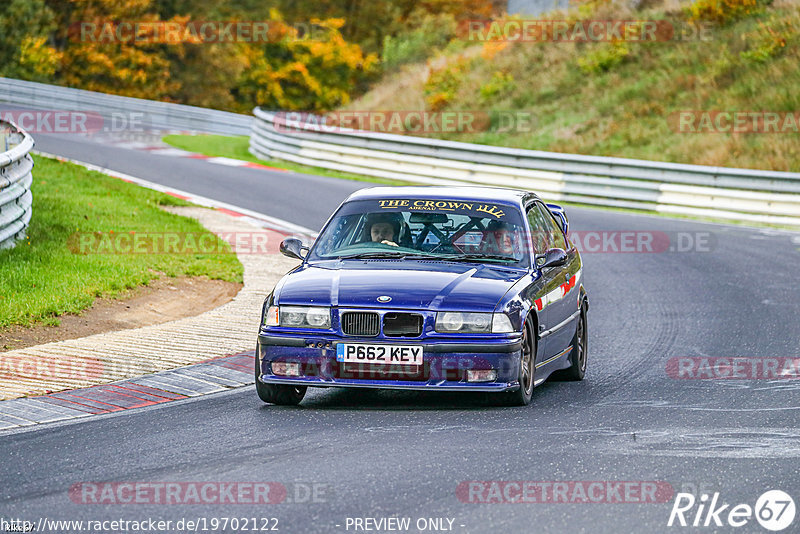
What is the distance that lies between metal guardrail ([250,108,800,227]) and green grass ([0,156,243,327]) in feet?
26.6

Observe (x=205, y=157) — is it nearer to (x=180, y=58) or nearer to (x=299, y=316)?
(x=299, y=316)

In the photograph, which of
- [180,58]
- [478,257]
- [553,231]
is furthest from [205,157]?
[180,58]

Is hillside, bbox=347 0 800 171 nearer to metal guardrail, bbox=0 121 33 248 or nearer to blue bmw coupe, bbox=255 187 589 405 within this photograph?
metal guardrail, bbox=0 121 33 248

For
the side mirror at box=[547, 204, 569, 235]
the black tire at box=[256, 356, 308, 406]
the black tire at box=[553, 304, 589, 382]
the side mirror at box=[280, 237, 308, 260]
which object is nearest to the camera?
the black tire at box=[256, 356, 308, 406]

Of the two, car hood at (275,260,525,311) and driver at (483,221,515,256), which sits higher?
driver at (483,221,515,256)

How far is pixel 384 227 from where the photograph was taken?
9.62m

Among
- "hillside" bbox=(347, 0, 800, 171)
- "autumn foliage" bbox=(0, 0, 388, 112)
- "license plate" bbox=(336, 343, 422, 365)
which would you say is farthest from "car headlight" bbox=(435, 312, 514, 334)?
"autumn foliage" bbox=(0, 0, 388, 112)

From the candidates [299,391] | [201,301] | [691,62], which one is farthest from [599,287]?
[691,62]

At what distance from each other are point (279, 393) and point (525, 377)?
1721mm

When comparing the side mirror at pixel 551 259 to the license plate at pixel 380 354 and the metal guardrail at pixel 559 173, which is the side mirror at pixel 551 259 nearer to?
the license plate at pixel 380 354

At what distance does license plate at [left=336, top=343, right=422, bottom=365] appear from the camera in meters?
8.27

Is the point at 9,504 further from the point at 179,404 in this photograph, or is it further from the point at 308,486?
the point at 179,404

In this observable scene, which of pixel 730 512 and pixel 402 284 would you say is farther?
pixel 402 284

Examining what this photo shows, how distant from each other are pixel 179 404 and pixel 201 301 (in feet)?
15.9
